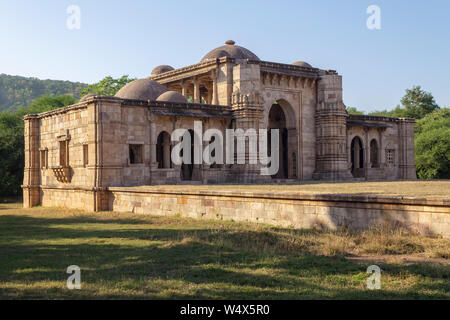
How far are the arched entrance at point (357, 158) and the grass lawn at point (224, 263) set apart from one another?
67.5 feet

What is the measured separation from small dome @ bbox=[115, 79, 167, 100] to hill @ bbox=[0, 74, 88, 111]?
287 feet

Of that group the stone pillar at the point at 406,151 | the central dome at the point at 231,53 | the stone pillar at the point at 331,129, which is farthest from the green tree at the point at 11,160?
the stone pillar at the point at 406,151

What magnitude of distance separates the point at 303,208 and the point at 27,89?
11832 cm

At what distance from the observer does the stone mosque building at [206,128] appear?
22594 mm

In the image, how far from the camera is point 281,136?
32.6 meters

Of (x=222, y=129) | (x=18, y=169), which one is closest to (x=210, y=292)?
(x=222, y=129)

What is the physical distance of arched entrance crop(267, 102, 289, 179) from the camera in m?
31.7

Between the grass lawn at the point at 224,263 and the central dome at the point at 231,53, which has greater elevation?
the central dome at the point at 231,53

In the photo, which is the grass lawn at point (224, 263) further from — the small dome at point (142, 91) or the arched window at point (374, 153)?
the arched window at point (374, 153)

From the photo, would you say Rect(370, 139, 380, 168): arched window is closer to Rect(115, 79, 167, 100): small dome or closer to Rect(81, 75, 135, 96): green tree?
Rect(115, 79, 167, 100): small dome

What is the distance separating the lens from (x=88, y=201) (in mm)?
22359

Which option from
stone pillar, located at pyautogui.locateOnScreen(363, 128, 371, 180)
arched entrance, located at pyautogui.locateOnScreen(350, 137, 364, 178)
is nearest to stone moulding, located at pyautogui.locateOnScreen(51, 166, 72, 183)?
arched entrance, located at pyautogui.locateOnScreen(350, 137, 364, 178)

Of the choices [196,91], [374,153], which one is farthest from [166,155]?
[374,153]
